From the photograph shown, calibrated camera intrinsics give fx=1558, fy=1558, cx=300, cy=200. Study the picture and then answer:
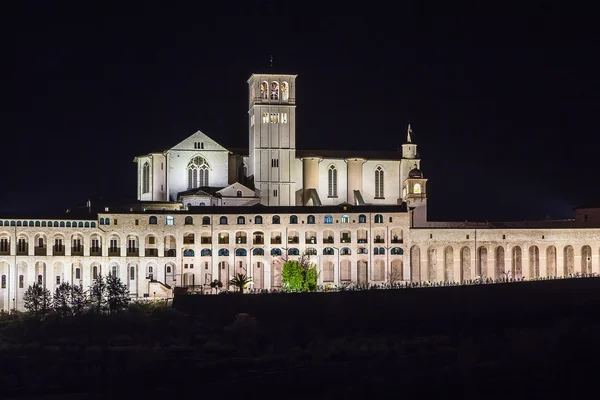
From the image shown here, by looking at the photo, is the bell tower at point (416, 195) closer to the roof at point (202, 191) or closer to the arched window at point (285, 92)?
the arched window at point (285, 92)

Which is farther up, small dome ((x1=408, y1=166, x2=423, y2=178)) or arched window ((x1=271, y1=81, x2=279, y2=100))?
arched window ((x1=271, y1=81, x2=279, y2=100))

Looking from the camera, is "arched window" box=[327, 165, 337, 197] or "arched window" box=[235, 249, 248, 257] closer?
"arched window" box=[235, 249, 248, 257]

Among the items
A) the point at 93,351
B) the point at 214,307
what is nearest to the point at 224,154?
the point at 214,307

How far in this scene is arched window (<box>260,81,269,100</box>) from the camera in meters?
124

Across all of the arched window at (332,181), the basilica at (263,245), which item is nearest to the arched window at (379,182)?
the arched window at (332,181)

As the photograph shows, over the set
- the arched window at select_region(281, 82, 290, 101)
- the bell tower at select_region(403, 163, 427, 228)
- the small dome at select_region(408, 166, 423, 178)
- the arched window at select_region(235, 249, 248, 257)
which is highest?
the arched window at select_region(281, 82, 290, 101)

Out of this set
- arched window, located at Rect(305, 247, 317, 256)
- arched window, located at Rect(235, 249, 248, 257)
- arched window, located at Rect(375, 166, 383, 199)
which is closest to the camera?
arched window, located at Rect(235, 249, 248, 257)

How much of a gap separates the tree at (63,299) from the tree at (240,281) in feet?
36.5

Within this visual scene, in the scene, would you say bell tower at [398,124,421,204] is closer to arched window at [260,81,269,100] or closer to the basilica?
the basilica

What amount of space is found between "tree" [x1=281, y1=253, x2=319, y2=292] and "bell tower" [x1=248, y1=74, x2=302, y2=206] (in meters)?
14.5

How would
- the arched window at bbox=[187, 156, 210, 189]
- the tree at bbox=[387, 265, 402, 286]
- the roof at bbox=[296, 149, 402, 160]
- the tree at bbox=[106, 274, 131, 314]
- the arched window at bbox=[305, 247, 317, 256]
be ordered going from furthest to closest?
the roof at bbox=[296, 149, 402, 160], the arched window at bbox=[187, 156, 210, 189], the arched window at bbox=[305, 247, 317, 256], the tree at bbox=[387, 265, 402, 286], the tree at bbox=[106, 274, 131, 314]

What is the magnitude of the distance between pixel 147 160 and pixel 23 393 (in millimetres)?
54787

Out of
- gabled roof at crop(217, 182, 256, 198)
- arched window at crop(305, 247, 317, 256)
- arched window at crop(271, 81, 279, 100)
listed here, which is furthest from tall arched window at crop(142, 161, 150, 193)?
arched window at crop(305, 247, 317, 256)

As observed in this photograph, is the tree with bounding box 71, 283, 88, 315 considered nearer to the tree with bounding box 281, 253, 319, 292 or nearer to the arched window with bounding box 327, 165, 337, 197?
the tree with bounding box 281, 253, 319, 292
